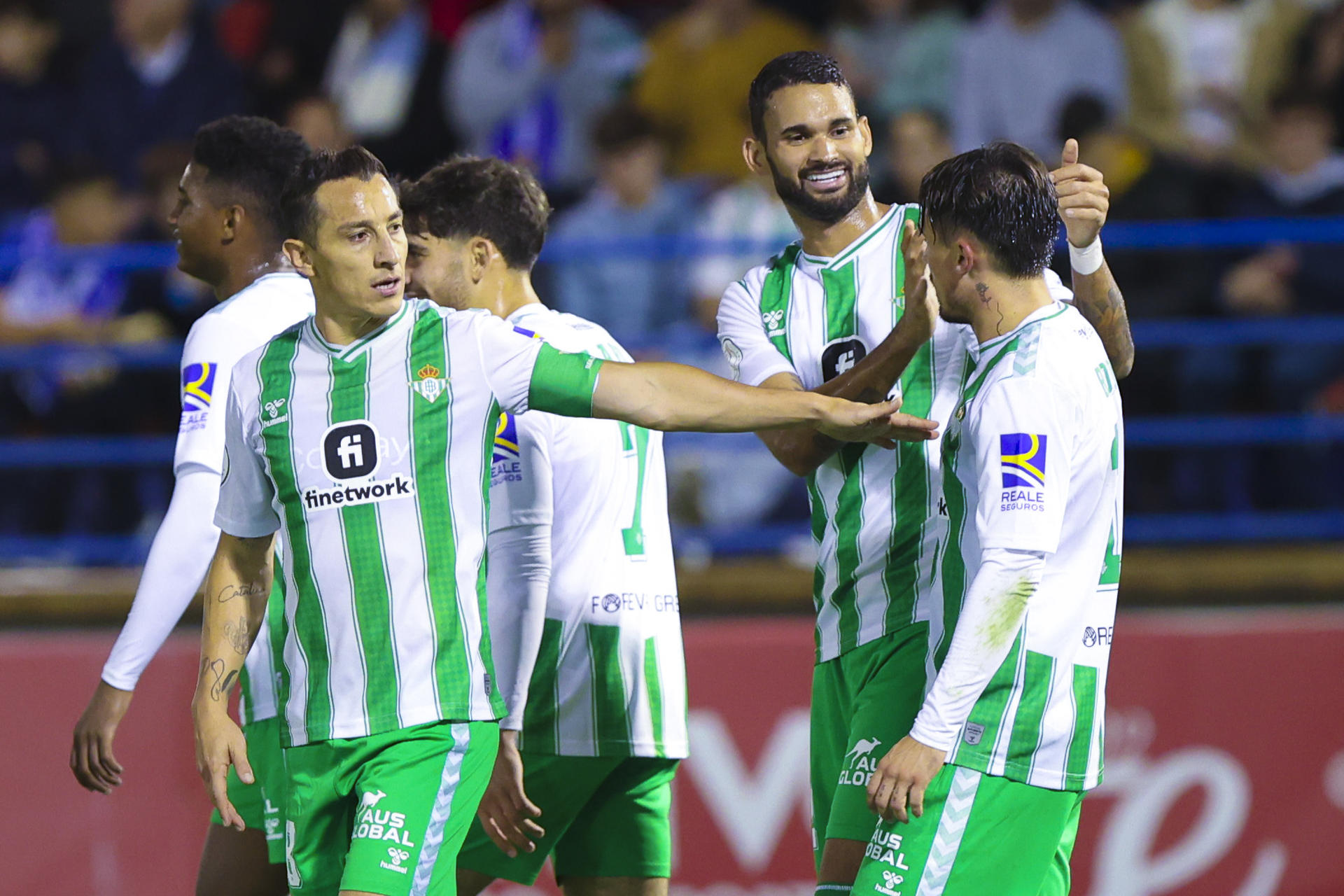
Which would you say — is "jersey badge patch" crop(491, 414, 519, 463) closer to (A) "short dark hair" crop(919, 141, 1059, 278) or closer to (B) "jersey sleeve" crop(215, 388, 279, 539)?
(B) "jersey sleeve" crop(215, 388, 279, 539)

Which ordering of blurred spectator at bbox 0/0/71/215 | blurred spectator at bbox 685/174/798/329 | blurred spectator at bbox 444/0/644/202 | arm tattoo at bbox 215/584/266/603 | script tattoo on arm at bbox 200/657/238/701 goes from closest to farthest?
script tattoo on arm at bbox 200/657/238/701
arm tattoo at bbox 215/584/266/603
blurred spectator at bbox 685/174/798/329
blurred spectator at bbox 444/0/644/202
blurred spectator at bbox 0/0/71/215

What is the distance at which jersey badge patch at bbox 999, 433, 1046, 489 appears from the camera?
136 inches

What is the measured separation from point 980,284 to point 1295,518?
13.7 ft

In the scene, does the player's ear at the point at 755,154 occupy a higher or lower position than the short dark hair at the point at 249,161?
lower

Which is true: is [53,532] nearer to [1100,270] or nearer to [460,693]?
[460,693]

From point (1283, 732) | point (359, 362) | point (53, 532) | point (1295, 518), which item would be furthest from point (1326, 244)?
point (53, 532)

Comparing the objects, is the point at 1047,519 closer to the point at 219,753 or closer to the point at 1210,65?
the point at 219,753

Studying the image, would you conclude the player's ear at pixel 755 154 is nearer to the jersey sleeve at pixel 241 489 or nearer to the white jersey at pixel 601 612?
the white jersey at pixel 601 612

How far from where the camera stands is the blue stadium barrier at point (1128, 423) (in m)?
7.30

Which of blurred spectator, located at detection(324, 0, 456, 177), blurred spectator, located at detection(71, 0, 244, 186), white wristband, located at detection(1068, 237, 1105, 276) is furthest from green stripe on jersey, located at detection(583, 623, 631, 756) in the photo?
blurred spectator, located at detection(71, 0, 244, 186)

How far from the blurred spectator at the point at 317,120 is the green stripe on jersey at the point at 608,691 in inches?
203

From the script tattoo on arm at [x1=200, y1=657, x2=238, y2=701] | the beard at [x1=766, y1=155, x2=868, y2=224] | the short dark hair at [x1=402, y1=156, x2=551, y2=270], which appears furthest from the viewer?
the short dark hair at [x1=402, y1=156, x2=551, y2=270]

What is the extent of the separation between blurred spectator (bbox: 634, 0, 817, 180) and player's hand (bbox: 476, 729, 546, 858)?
17.0 ft

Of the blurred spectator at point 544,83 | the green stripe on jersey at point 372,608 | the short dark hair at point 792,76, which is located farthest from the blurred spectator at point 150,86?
the green stripe on jersey at point 372,608
